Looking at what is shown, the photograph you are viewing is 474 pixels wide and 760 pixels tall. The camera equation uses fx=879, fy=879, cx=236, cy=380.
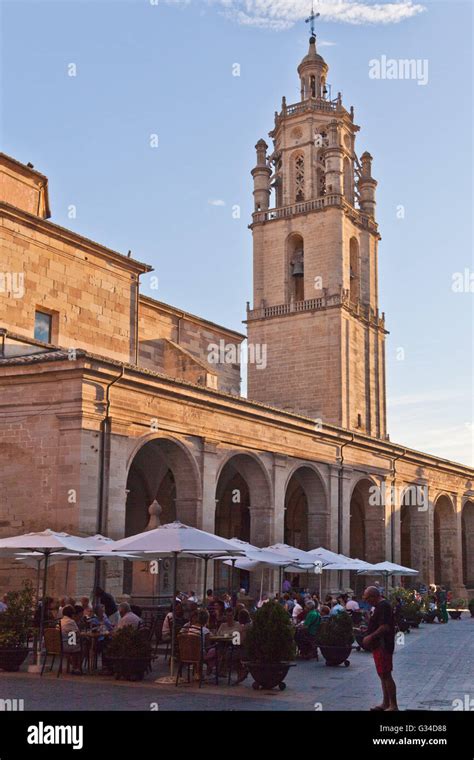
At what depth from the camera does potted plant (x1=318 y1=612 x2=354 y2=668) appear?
714 inches

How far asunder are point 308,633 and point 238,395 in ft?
53.2

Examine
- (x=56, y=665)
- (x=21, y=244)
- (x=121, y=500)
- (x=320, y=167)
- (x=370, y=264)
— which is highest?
(x=320, y=167)

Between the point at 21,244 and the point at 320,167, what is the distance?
92.8 ft

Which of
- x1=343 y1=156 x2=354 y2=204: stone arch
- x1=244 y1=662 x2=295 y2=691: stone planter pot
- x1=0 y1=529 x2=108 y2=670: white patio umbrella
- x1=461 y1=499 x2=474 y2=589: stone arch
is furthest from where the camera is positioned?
x1=343 y1=156 x2=354 y2=204: stone arch

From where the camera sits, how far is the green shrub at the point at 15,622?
15578 mm

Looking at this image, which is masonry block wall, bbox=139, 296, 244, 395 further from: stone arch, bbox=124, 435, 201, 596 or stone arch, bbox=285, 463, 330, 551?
stone arch, bbox=124, 435, 201, 596

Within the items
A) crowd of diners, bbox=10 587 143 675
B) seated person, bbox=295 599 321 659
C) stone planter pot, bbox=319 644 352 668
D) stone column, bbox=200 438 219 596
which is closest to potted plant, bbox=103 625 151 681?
crowd of diners, bbox=10 587 143 675

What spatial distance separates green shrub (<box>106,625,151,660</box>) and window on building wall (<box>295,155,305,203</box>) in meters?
39.7

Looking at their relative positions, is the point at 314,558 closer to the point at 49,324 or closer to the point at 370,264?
the point at 49,324

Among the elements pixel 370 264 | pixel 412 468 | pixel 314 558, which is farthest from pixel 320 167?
pixel 314 558

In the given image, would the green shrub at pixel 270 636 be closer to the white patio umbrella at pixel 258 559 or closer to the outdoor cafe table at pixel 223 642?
the outdoor cafe table at pixel 223 642

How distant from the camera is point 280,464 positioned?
100 feet

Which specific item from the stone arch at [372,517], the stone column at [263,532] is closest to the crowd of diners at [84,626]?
the stone column at [263,532]

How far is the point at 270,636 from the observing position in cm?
1426
